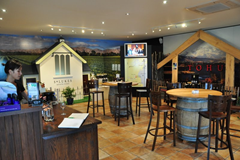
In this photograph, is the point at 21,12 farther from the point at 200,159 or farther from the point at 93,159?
the point at 200,159

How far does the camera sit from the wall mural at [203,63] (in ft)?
27.7

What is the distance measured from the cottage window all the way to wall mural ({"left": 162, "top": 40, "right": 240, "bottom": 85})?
572 centimetres

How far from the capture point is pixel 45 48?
30.2 ft

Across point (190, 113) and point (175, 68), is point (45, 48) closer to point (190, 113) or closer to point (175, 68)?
point (175, 68)

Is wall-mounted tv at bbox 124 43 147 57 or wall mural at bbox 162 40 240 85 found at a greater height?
wall-mounted tv at bbox 124 43 147 57

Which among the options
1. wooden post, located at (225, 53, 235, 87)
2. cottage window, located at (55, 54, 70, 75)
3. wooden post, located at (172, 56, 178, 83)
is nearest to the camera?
wooden post, located at (225, 53, 235, 87)

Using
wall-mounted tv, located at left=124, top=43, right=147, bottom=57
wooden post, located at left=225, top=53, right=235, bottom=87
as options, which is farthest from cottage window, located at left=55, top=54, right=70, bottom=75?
wooden post, located at left=225, top=53, right=235, bottom=87

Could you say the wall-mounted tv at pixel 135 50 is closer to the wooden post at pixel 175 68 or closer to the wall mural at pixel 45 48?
the wooden post at pixel 175 68

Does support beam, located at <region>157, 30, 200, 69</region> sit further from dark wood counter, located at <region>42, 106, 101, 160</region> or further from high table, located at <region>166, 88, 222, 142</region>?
dark wood counter, located at <region>42, 106, 101, 160</region>

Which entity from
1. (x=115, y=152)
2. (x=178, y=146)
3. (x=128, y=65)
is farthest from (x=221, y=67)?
(x=115, y=152)

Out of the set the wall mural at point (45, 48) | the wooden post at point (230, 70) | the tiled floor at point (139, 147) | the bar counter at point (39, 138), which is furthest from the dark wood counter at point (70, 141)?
the wall mural at point (45, 48)

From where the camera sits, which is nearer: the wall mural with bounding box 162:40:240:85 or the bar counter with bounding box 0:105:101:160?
the bar counter with bounding box 0:105:101:160

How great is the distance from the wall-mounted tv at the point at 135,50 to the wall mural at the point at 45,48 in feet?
6.09

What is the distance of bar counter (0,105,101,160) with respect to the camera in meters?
1.79
